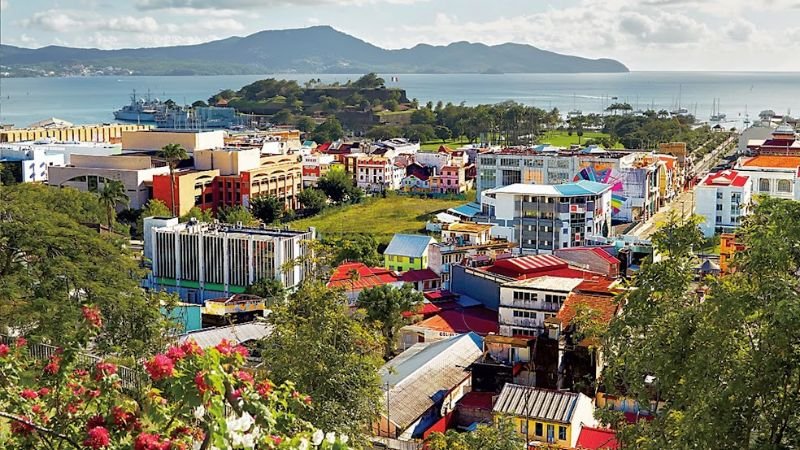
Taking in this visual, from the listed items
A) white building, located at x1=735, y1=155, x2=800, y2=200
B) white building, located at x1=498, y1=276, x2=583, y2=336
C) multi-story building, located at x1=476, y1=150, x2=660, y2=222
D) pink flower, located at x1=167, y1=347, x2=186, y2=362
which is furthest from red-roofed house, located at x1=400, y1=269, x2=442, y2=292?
pink flower, located at x1=167, y1=347, x2=186, y2=362

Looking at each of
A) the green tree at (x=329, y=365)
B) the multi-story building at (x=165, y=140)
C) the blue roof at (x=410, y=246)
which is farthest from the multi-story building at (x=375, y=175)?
the green tree at (x=329, y=365)

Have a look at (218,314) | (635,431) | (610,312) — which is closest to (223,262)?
(218,314)

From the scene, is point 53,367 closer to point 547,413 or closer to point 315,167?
point 547,413

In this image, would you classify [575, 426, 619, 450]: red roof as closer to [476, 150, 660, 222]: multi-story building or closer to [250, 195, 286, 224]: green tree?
[250, 195, 286, 224]: green tree

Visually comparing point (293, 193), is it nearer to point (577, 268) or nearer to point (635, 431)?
point (577, 268)

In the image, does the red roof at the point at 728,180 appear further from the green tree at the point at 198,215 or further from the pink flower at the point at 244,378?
the pink flower at the point at 244,378

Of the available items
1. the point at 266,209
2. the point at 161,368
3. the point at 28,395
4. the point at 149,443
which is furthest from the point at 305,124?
the point at 149,443
